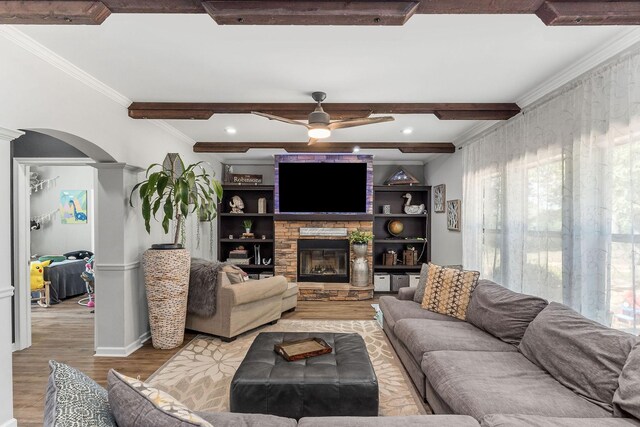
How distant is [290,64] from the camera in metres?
2.59

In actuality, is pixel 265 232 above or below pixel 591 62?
below

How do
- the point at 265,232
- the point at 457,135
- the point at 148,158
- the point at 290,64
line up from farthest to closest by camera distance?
the point at 265,232 < the point at 457,135 < the point at 148,158 < the point at 290,64

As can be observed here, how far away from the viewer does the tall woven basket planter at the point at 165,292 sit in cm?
350

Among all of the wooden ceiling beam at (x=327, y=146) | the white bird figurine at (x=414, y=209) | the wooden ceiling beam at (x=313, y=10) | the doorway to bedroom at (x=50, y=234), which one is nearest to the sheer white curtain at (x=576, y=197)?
the wooden ceiling beam at (x=327, y=146)

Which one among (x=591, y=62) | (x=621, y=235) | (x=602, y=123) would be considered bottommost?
(x=621, y=235)

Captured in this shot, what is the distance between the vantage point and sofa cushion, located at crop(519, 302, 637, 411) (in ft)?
5.83

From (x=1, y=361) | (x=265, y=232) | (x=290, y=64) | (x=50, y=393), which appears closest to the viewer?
(x=50, y=393)

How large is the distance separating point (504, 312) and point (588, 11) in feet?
6.79

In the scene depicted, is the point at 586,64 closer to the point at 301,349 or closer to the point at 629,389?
the point at 629,389

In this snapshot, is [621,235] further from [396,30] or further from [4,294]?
[4,294]

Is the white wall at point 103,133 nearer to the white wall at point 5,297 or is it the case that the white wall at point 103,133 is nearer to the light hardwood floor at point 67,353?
the white wall at point 5,297

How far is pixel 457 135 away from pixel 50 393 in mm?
4938

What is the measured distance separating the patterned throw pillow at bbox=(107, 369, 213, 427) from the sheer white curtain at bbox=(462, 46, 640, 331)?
256cm

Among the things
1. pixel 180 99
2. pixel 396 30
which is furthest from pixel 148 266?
pixel 396 30
